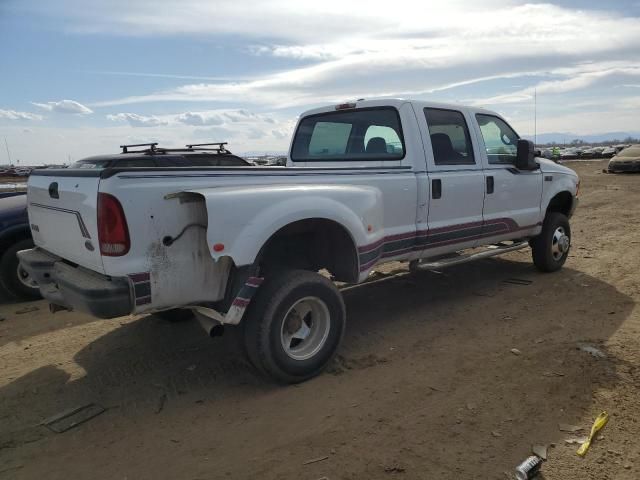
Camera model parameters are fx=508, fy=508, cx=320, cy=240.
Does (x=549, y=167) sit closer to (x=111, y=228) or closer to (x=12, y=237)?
(x=111, y=228)

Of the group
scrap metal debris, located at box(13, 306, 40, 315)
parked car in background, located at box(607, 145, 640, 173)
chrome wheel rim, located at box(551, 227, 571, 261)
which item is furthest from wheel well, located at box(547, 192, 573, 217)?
parked car in background, located at box(607, 145, 640, 173)

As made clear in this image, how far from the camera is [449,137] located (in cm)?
504

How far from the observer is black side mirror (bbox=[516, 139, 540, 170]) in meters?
5.52

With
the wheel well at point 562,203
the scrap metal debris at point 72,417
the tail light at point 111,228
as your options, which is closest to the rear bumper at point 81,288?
the tail light at point 111,228

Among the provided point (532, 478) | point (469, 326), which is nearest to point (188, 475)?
point (532, 478)

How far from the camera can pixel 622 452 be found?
2.73m

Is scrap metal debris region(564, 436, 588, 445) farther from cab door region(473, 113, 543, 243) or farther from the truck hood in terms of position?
the truck hood

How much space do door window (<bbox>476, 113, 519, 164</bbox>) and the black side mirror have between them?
0.13 metres

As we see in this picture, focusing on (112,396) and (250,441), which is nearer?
(250,441)

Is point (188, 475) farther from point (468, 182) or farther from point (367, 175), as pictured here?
point (468, 182)

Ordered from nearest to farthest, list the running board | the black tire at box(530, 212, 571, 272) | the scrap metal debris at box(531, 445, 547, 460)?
1. the scrap metal debris at box(531, 445, 547, 460)
2. the running board
3. the black tire at box(530, 212, 571, 272)

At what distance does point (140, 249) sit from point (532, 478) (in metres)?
2.42

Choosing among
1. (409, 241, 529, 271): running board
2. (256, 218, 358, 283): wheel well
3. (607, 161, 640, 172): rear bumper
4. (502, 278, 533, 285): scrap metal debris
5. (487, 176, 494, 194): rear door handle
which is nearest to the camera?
(256, 218, 358, 283): wheel well

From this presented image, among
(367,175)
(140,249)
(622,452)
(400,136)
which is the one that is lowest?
(622,452)
